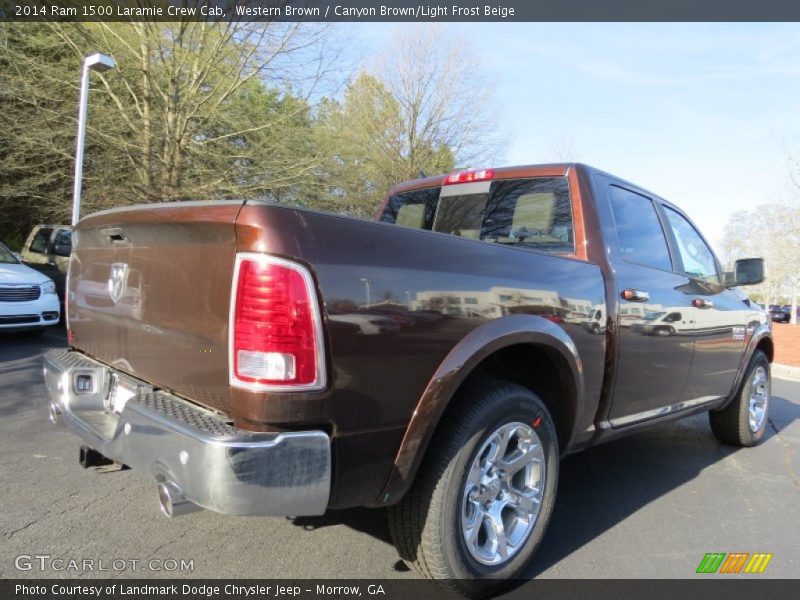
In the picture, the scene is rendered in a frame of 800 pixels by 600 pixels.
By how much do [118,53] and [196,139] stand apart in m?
2.61

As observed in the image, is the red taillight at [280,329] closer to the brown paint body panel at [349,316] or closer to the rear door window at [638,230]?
the brown paint body panel at [349,316]

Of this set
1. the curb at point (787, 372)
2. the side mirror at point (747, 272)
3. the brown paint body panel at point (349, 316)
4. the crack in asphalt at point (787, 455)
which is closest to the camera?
the brown paint body panel at point (349, 316)

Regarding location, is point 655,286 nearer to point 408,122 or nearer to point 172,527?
point 172,527

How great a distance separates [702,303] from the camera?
3.82 m

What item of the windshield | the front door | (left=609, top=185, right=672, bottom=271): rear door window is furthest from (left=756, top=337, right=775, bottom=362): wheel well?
the windshield

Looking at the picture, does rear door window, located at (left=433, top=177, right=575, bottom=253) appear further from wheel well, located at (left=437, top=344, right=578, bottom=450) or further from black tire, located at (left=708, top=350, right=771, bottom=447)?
black tire, located at (left=708, top=350, right=771, bottom=447)

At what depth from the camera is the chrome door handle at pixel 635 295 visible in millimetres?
3086

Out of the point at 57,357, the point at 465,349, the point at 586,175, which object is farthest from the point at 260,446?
the point at 586,175

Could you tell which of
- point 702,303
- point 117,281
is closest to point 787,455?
point 702,303

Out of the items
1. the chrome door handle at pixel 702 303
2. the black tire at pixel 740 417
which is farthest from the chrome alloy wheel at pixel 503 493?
the black tire at pixel 740 417

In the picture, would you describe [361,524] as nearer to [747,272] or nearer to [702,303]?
[702,303]

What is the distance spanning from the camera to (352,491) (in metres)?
1.92

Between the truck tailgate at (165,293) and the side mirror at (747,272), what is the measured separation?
13.3ft

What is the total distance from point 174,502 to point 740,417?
465 cm
